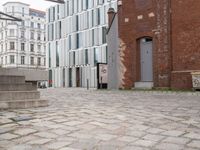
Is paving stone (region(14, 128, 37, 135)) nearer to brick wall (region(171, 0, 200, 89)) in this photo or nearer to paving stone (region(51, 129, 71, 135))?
paving stone (region(51, 129, 71, 135))

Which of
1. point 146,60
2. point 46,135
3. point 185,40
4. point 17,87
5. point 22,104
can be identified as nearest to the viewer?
point 46,135

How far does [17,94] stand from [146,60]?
37.2ft

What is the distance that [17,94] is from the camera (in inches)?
290

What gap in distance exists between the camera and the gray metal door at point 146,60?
17.4 m

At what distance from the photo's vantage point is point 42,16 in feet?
277

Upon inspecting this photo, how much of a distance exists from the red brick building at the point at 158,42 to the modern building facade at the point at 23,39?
56.2 metres

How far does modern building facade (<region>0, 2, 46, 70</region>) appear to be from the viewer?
73812mm

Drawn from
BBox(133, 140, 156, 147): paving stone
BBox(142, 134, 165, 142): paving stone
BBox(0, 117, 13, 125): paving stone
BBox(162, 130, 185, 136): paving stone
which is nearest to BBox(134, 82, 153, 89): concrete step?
BBox(0, 117, 13, 125): paving stone

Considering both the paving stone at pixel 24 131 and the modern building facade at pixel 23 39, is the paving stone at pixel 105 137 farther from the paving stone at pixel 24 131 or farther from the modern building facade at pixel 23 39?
the modern building facade at pixel 23 39

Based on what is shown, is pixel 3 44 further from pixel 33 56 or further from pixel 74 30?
pixel 74 30

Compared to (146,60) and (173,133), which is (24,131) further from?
(146,60)

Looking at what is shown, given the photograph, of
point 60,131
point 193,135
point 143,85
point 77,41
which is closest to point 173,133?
point 193,135

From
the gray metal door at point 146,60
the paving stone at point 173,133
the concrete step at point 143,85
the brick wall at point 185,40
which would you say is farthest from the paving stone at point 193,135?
the gray metal door at point 146,60

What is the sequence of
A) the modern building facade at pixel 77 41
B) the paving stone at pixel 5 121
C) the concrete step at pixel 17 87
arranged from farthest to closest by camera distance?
the modern building facade at pixel 77 41 < the concrete step at pixel 17 87 < the paving stone at pixel 5 121
